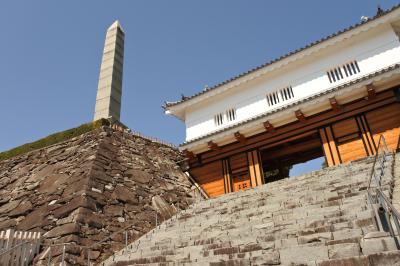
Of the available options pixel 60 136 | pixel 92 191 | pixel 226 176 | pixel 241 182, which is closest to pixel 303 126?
pixel 241 182

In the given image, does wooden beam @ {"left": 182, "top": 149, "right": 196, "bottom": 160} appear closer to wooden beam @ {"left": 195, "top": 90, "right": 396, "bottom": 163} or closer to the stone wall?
wooden beam @ {"left": 195, "top": 90, "right": 396, "bottom": 163}

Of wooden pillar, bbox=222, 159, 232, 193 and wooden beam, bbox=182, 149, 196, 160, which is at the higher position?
wooden beam, bbox=182, 149, 196, 160

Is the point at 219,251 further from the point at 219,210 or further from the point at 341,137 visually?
the point at 341,137

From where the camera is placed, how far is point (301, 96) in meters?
13.4

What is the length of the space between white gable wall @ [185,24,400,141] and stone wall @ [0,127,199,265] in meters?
2.74

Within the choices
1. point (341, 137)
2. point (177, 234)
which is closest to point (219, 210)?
point (177, 234)

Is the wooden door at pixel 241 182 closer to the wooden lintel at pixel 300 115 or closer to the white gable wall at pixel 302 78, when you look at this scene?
the white gable wall at pixel 302 78

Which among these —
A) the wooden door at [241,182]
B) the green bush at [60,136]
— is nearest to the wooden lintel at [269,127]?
the wooden door at [241,182]

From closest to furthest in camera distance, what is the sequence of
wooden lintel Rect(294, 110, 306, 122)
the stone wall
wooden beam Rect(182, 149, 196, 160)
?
the stone wall
wooden lintel Rect(294, 110, 306, 122)
wooden beam Rect(182, 149, 196, 160)

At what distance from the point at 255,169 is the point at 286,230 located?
288 inches

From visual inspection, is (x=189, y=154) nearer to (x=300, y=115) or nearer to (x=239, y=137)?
(x=239, y=137)

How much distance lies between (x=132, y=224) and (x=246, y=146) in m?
5.94

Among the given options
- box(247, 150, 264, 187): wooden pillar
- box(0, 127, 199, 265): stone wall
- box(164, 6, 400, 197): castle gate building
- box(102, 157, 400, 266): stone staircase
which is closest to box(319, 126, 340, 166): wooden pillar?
box(164, 6, 400, 197): castle gate building

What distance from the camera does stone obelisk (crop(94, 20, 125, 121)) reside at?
17328 millimetres
